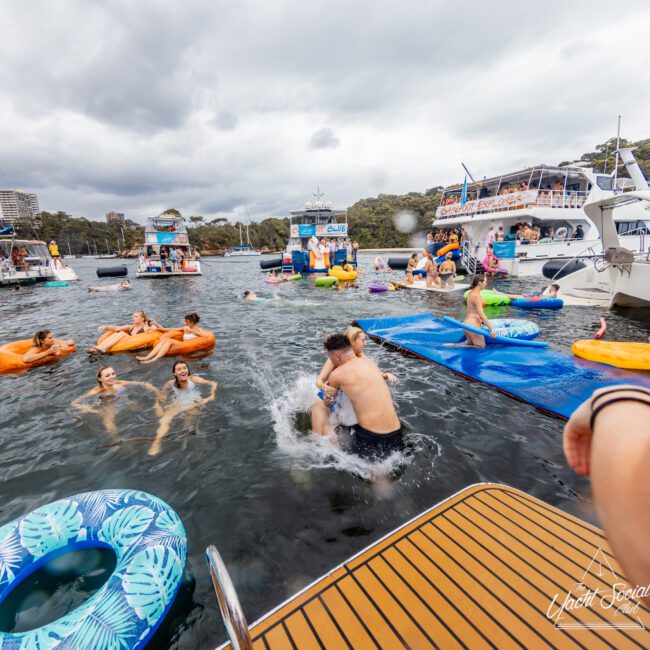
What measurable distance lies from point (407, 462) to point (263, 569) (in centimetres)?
187

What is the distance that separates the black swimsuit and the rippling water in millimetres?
160

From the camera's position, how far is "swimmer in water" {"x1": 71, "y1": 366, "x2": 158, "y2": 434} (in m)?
5.27

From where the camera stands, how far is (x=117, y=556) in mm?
2387

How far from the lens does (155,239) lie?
24406mm

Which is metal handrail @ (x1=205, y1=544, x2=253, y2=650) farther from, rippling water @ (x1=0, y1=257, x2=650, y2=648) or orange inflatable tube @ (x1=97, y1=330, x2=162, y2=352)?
orange inflatable tube @ (x1=97, y1=330, x2=162, y2=352)

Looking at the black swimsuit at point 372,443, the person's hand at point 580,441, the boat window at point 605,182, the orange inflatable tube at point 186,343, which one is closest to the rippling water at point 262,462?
the black swimsuit at point 372,443

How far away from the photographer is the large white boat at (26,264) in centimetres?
1995

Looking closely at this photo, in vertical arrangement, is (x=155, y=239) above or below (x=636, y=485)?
above

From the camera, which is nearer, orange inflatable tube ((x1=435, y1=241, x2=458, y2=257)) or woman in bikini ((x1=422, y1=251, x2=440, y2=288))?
woman in bikini ((x1=422, y1=251, x2=440, y2=288))

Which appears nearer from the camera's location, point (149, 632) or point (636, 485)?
point (636, 485)

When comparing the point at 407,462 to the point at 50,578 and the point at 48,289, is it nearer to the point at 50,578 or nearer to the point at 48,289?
the point at 50,578

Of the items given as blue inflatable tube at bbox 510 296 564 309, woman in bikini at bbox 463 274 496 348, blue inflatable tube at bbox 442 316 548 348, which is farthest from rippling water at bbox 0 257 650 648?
blue inflatable tube at bbox 510 296 564 309

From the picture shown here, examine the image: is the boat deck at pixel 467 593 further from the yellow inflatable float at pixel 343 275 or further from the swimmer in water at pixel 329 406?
the yellow inflatable float at pixel 343 275

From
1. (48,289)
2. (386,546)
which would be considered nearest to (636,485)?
(386,546)
